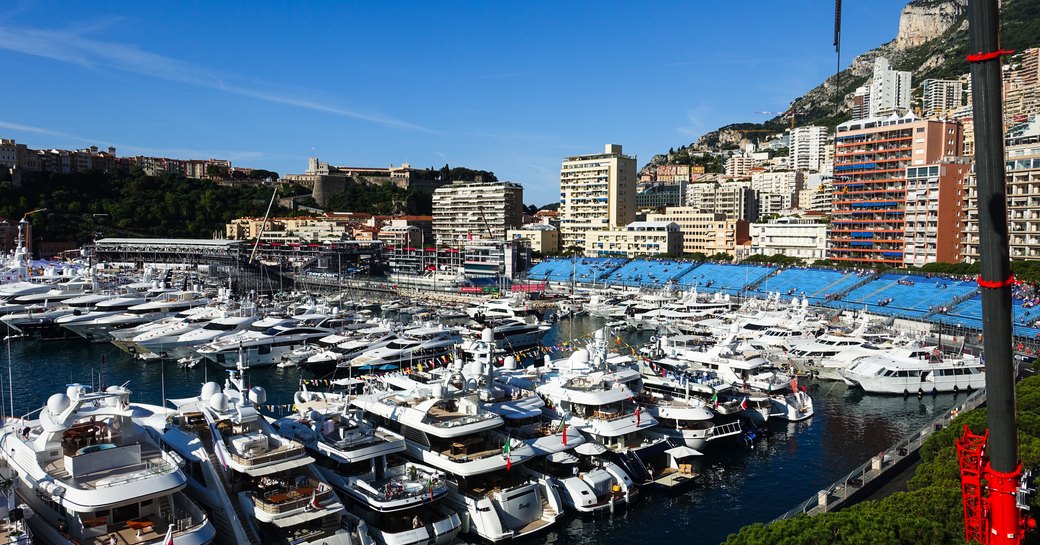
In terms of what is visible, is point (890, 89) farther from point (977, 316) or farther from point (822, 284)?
point (977, 316)

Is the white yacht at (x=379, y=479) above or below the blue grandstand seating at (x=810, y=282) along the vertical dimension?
below

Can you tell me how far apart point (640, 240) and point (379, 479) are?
84.4 metres

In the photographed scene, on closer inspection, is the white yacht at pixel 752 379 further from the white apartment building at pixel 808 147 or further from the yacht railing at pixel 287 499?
the white apartment building at pixel 808 147

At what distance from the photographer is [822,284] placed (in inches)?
2576

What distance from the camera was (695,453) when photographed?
25.2 meters

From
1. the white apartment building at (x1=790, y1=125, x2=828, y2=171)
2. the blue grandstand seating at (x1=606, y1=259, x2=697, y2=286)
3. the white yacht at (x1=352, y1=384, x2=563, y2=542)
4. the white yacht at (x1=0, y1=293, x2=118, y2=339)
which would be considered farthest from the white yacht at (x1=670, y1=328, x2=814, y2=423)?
the white apartment building at (x1=790, y1=125, x2=828, y2=171)

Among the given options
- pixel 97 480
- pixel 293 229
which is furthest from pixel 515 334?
pixel 293 229

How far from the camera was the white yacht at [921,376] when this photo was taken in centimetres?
3600

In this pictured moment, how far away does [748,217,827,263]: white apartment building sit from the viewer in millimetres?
84688

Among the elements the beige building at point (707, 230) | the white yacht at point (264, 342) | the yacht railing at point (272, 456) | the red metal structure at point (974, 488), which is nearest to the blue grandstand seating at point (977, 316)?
the red metal structure at point (974, 488)

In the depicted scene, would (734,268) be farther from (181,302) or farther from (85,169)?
(85,169)

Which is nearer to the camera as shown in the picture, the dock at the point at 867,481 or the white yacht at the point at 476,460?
the dock at the point at 867,481

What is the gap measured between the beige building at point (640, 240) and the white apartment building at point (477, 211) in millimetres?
24732

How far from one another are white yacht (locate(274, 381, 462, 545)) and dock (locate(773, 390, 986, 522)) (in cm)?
870
